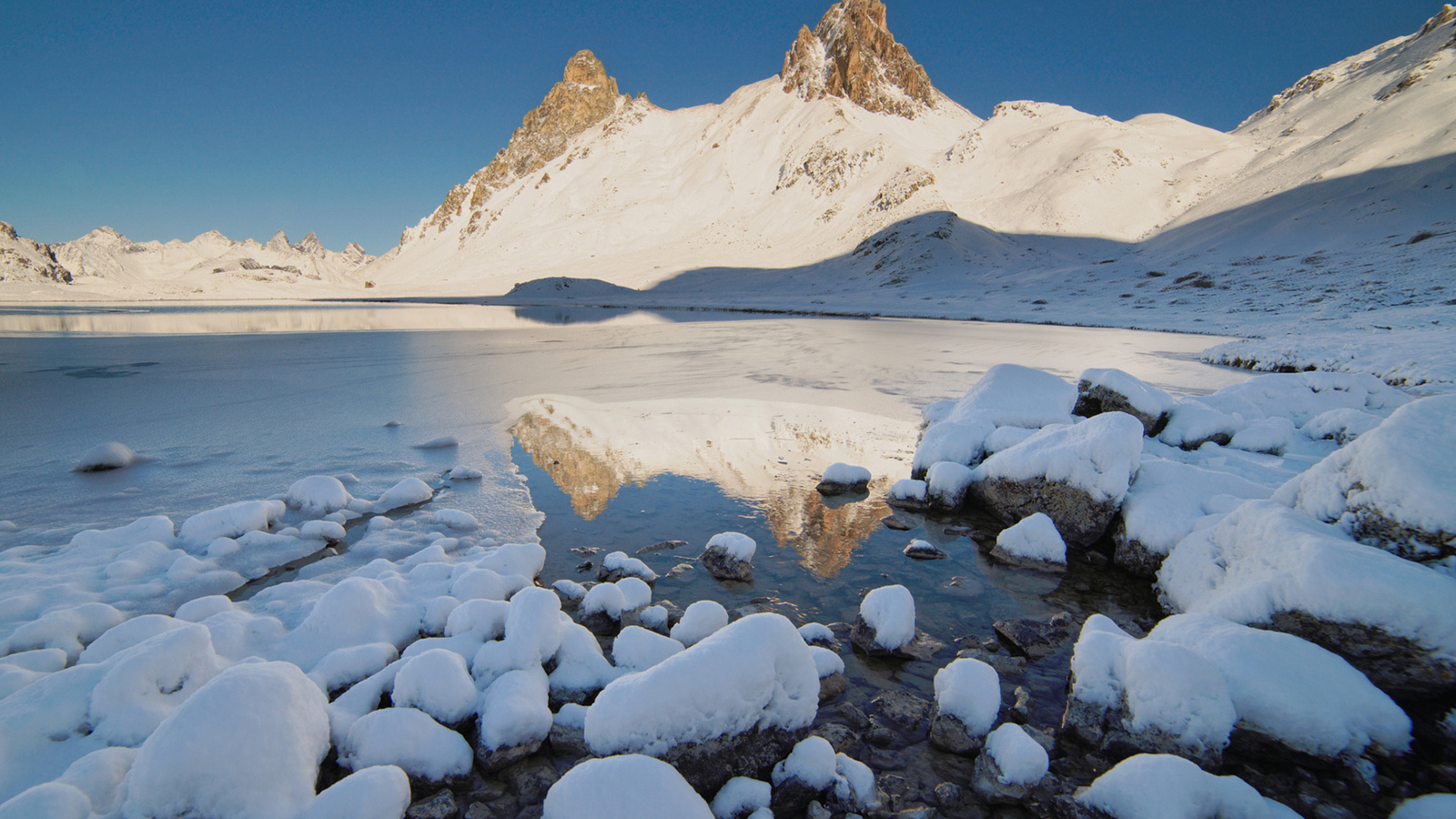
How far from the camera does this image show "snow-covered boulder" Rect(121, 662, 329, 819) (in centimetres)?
203

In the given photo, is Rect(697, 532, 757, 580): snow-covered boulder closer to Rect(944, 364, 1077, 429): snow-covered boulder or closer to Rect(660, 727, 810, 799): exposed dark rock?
Rect(660, 727, 810, 799): exposed dark rock

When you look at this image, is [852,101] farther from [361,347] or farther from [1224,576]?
[1224,576]

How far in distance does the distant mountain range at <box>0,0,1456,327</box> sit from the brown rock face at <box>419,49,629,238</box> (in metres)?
1.53

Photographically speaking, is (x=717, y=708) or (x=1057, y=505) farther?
(x=1057, y=505)

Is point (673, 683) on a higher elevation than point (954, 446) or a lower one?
lower

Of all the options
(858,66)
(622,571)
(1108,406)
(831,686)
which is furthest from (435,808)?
(858,66)

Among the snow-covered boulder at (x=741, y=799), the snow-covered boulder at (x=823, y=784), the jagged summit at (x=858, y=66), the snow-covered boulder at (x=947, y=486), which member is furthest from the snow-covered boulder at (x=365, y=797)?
the jagged summit at (x=858, y=66)

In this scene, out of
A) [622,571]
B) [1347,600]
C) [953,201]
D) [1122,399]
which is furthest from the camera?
[953,201]

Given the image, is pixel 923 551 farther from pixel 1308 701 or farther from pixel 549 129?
pixel 549 129

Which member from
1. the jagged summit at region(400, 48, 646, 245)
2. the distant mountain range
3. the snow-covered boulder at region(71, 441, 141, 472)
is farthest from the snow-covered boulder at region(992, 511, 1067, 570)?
the jagged summit at region(400, 48, 646, 245)

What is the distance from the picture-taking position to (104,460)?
620 cm

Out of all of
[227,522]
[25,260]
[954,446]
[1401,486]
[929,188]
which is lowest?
[227,522]

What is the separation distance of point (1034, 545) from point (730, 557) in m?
2.42

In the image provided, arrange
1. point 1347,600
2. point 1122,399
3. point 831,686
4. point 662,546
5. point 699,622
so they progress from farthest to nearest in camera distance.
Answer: point 1122,399 < point 662,546 < point 699,622 < point 831,686 < point 1347,600
